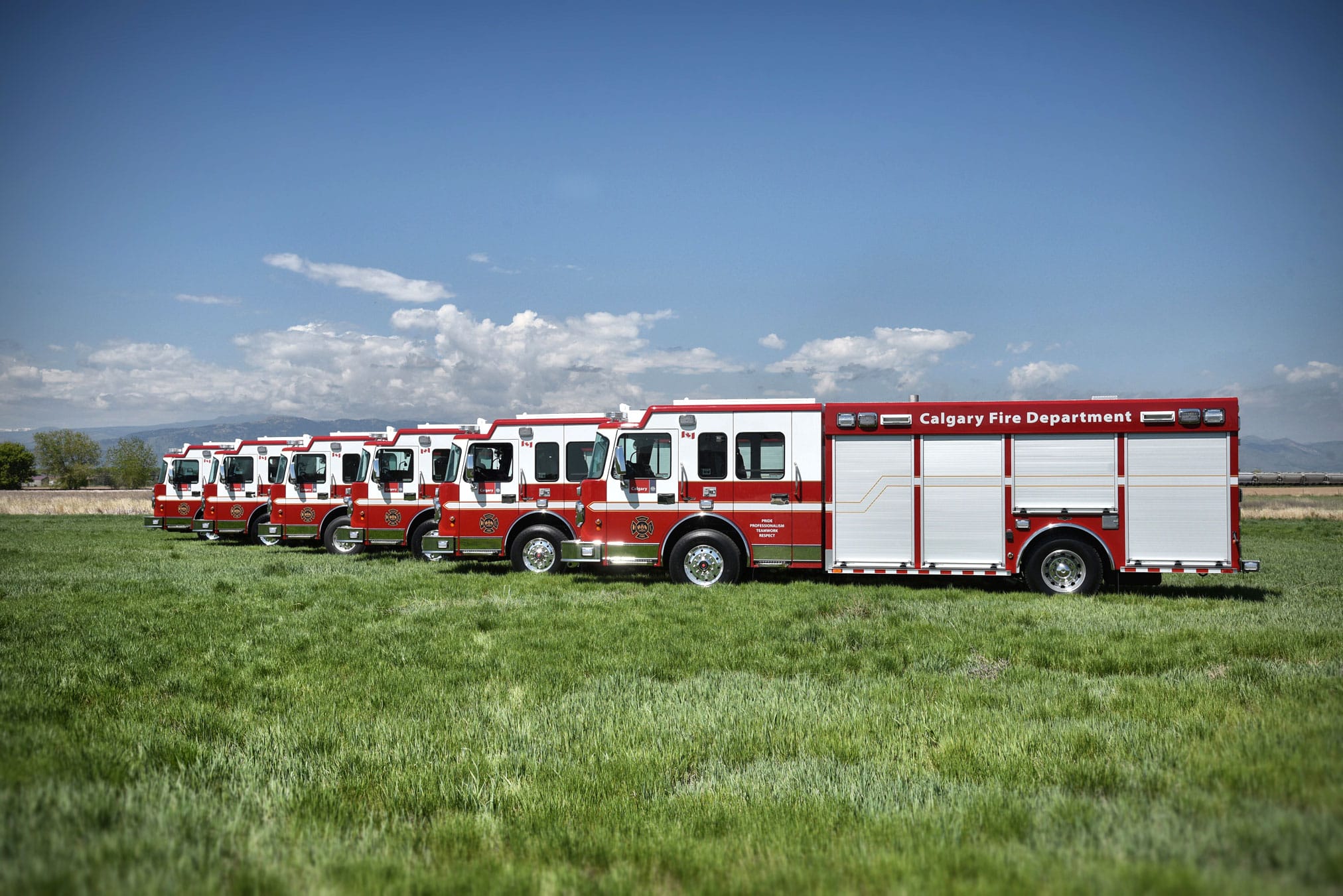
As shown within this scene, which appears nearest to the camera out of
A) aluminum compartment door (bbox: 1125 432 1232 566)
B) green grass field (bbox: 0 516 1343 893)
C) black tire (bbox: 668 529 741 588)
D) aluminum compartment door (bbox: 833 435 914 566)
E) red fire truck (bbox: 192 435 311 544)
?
green grass field (bbox: 0 516 1343 893)

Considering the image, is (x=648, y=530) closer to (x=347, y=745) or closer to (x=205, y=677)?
(x=205, y=677)

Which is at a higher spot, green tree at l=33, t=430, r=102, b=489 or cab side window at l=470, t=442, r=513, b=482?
green tree at l=33, t=430, r=102, b=489

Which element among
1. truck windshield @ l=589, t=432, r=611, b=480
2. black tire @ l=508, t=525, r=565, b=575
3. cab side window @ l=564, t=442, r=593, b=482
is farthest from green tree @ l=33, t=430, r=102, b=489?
truck windshield @ l=589, t=432, r=611, b=480

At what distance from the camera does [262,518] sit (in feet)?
75.4

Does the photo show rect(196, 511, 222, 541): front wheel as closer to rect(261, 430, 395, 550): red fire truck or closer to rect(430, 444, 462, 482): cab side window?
rect(261, 430, 395, 550): red fire truck

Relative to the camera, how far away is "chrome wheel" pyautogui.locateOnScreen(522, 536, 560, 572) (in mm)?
15414

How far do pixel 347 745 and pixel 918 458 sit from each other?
376 inches

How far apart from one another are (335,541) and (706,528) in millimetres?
11485

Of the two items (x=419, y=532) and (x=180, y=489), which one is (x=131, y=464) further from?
(x=419, y=532)

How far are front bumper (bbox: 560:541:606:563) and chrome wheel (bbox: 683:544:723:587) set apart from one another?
1.42 m

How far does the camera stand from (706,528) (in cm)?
1345

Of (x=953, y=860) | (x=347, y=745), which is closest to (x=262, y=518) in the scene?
(x=347, y=745)

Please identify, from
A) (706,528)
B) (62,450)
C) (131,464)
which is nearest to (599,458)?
(706,528)

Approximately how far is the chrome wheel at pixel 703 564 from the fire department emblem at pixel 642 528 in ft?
2.41
